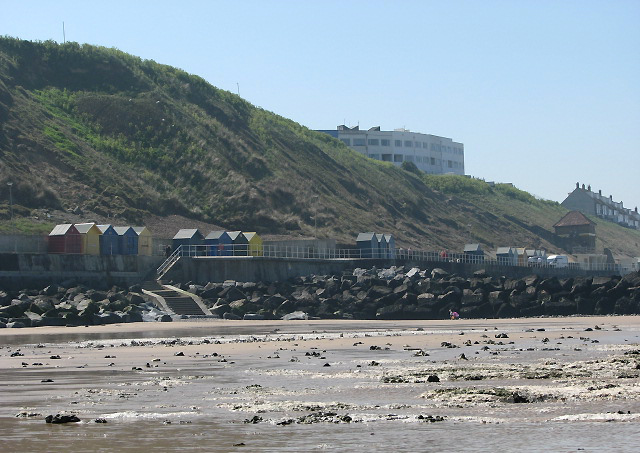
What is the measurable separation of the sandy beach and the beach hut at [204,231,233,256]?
3708cm

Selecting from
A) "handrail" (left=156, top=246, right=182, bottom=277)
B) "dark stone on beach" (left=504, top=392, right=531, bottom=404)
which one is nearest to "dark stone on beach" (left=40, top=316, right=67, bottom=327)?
"handrail" (left=156, top=246, right=182, bottom=277)

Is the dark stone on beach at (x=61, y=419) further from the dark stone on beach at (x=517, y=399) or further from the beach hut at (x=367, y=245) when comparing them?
the beach hut at (x=367, y=245)

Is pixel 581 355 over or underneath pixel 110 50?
underneath

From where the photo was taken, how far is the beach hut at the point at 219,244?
224ft

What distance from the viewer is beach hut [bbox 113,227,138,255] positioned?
64.6 meters

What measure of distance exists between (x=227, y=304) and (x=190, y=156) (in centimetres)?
5140

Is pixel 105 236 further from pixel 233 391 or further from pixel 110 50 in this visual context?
pixel 110 50

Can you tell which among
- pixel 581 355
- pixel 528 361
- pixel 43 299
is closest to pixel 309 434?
pixel 528 361

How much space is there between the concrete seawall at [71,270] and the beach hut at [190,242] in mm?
6274

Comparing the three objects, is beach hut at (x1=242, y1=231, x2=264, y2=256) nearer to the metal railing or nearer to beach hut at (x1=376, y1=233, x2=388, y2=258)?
the metal railing

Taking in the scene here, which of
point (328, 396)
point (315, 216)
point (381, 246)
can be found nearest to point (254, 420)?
point (328, 396)

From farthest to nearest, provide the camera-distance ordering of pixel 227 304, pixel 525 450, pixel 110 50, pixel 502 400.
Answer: pixel 110 50
pixel 227 304
pixel 502 400
pixel 525 450

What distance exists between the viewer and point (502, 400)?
51.3 ft

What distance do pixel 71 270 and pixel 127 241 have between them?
830cm
